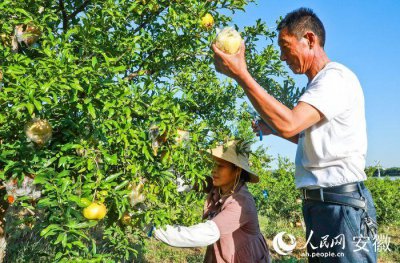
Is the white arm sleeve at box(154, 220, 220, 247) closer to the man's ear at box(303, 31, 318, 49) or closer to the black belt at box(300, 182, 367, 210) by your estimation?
the black belt at box(300, 182, 367, 210)

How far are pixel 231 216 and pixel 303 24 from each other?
1.18 m

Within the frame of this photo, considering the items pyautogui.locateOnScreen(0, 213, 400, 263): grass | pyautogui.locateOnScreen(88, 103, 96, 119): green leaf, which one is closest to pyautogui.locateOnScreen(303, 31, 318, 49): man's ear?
pyautogui.locateOnScreen(88, 103, 96, 119): green leaf

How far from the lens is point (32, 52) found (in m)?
2.36

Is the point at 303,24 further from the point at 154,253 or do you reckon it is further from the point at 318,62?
the point at 154,253

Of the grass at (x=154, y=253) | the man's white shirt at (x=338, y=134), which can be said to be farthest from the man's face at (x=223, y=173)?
the grass at (x=154, y=253)

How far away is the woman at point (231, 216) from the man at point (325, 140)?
1.83ft

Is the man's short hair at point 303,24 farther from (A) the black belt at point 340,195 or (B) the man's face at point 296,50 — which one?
(A) the black belt at point 340,195

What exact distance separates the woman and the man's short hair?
0.79 meters

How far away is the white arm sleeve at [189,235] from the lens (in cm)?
212

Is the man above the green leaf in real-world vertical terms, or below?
above

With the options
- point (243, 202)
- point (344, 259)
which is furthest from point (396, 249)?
point (344, 259)

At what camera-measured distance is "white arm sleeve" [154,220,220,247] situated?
6.95 ft

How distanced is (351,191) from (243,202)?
2.84 ft

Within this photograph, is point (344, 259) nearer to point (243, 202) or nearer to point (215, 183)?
point (243, 202)
